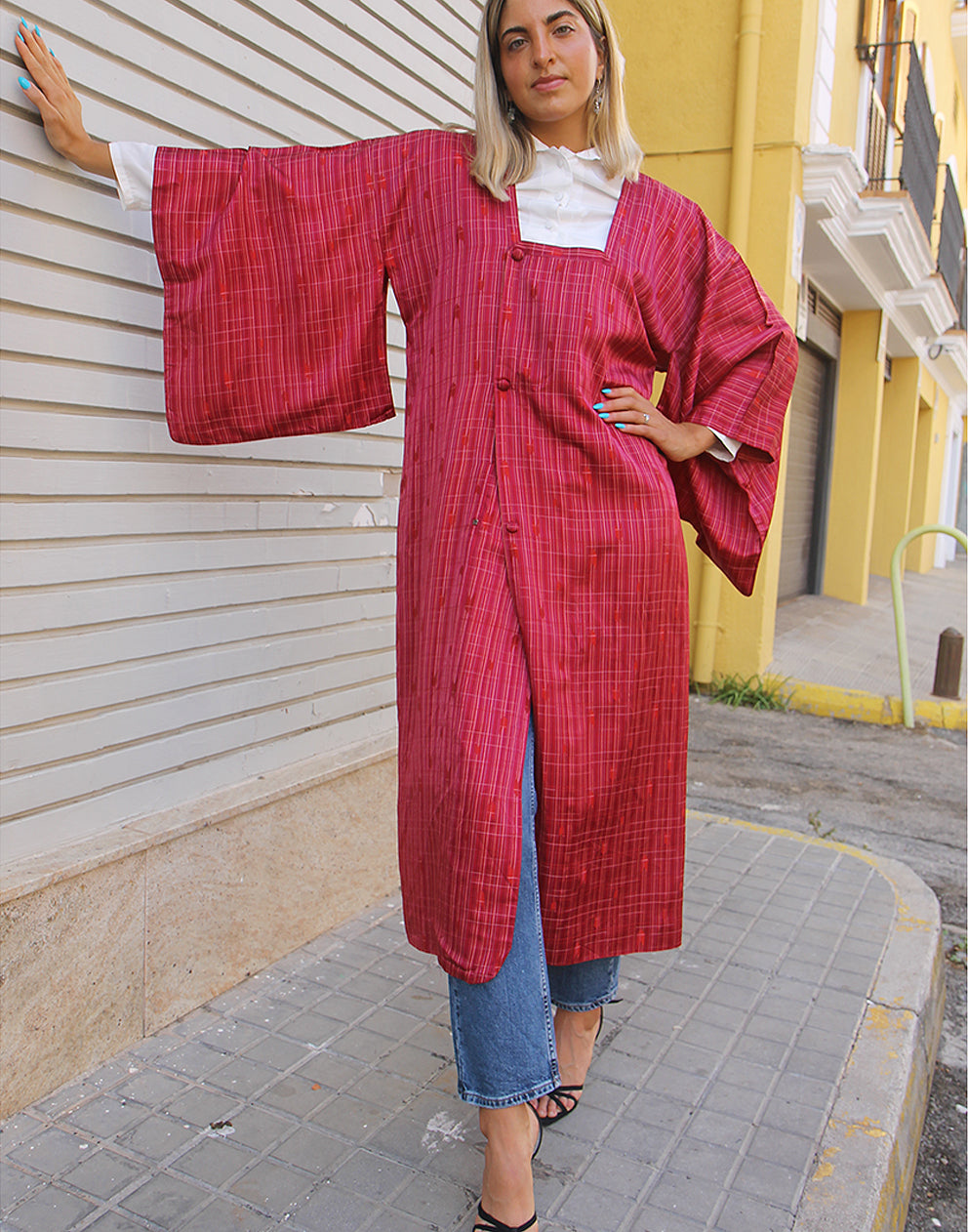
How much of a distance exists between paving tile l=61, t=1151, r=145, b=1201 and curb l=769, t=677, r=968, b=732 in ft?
18.4

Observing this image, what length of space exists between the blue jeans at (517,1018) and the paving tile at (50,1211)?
682 millimetres

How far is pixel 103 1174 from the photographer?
1917 mm

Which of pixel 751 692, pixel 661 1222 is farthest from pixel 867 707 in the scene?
pixel 661 1222

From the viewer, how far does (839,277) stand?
30.7 ft

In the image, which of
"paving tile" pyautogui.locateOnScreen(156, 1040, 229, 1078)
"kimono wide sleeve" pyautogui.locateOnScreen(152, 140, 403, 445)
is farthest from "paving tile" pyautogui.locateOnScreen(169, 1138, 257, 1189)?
"kimono wide sleeve" pyautogui.locateOnScreen(152, 140, 403, 445)

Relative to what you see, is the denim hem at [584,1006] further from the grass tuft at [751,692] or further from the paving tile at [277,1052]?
the grass tuft at [751,692]

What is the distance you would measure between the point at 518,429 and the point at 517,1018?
0.99 m

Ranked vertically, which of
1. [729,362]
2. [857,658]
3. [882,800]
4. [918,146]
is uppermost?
[918,146]

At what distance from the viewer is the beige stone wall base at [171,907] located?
2.09 meters

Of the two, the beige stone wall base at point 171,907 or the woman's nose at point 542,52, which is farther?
the beige stone wall base at point 171,907

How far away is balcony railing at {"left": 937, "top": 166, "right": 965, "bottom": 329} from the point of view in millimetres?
13453

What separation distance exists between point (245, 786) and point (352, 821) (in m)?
0.45

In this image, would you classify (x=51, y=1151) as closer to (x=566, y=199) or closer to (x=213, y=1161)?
(x=213, y=1161)

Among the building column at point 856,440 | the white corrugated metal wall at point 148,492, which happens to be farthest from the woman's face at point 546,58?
the building column at point 856,440
